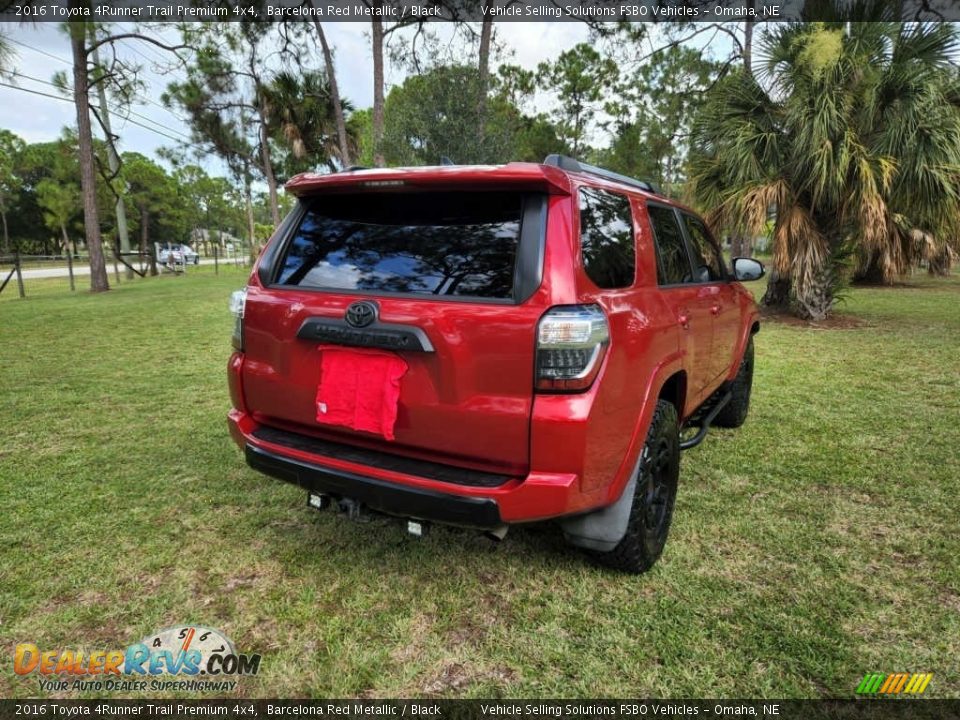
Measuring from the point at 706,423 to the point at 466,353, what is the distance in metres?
2.17

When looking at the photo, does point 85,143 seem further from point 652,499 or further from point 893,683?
point 893,683

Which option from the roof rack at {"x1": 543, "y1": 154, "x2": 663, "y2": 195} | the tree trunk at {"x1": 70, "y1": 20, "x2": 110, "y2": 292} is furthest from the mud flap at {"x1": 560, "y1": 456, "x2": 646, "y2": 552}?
the tree trunk at {"x1": 70, "y1": 20, "x2": 110, "y2": 292}

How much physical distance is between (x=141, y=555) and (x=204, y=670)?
3.02 feet

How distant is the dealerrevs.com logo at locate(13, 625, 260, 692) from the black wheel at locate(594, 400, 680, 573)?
4.87 feet

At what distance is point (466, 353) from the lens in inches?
75.4

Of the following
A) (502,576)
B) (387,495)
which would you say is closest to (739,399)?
(502,576)

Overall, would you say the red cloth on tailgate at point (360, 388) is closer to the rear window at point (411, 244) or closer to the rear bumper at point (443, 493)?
the rear bumper at point (443, 493)

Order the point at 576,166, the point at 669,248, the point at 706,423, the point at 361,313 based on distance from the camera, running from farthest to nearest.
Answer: the point at 706,423 → the point at 669,248 → the point at 576,166 → the point at 361,313

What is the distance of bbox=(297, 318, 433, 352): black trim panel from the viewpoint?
195 centimetres

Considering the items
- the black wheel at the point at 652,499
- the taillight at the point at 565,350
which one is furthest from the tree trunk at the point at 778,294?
the taillight at the point at 565,350

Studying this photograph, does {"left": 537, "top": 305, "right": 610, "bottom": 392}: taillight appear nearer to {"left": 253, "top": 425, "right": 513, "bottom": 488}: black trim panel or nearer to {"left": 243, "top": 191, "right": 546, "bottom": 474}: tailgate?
{"left": 243, "top": 191, "right": 546, "bottom": 474}: tailgate

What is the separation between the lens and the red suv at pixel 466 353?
188 cm

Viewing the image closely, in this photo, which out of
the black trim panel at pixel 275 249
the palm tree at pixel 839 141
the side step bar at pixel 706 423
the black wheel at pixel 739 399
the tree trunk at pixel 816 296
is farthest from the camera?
the tree trunk at pixel 816 296

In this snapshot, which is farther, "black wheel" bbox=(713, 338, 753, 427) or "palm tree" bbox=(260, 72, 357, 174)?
"palm tree" bbox=(260, 72, 357, 174)
